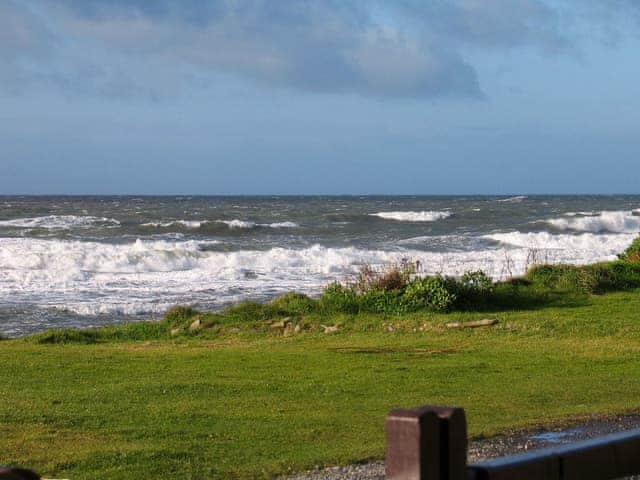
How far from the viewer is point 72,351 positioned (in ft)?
49.3

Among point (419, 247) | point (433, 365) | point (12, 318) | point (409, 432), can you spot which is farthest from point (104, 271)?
point (409, 432)

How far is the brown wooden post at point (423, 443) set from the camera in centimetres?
254

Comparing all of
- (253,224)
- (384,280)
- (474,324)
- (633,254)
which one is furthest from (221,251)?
(474,324)

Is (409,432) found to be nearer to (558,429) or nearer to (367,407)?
(558,429)

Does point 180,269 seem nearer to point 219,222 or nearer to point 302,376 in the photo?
point 302,376

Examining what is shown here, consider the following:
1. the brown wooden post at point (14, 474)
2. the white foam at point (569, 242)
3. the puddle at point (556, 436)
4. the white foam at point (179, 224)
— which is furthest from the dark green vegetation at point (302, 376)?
the white foam at point (179, 224)

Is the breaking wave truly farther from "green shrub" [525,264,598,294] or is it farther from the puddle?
the puddle

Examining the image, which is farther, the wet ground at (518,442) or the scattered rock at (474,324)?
the scattered rock at (474,324)

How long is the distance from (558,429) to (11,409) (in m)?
5.29

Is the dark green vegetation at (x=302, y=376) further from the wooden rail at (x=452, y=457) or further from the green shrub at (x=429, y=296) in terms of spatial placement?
the wooden rail at (x=452, y=457)

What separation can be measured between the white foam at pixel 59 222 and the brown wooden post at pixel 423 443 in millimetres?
61941

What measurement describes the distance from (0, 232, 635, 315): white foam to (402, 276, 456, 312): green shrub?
684cm

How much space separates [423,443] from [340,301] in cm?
1613

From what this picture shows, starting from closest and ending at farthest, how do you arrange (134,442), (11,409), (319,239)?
(134,442) < (11,409) < (319,239)
